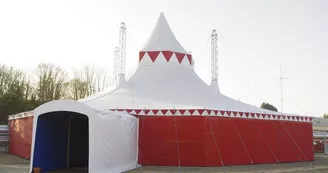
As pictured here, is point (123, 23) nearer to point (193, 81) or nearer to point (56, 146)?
point (193, 81)

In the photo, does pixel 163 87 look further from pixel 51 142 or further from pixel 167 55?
pixel 51 142

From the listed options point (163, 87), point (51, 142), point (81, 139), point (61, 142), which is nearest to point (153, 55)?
point (163, 87)

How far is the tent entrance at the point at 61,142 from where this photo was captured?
31.4 feet

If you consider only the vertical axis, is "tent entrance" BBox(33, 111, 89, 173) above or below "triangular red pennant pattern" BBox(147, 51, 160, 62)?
below

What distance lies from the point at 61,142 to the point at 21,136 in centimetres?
503

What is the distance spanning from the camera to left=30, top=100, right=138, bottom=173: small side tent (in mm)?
8523

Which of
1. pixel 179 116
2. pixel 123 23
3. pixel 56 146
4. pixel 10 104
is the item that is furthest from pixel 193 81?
pixel 10 104

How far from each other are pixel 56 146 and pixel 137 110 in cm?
271

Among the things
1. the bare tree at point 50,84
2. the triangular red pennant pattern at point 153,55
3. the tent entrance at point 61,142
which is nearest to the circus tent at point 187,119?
the triangular red pennant pattern at point 153,55

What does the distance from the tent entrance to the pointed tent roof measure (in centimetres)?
433

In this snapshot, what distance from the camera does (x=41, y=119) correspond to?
31.0 ft

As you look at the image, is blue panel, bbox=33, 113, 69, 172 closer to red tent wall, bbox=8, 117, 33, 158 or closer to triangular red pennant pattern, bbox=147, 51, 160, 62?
red tent wall, bbox=8, 117, 33, 158

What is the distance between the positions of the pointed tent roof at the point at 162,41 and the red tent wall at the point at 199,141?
364 cm

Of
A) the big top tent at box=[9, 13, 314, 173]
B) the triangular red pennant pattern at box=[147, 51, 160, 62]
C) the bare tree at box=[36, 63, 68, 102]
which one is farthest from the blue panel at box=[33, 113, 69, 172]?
the bare tree at box=[36, 63, 68, 102]
